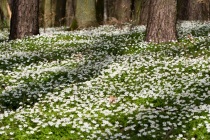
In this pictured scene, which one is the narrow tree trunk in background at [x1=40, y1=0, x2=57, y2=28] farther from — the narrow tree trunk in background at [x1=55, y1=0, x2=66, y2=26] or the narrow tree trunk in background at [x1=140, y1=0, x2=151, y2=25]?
the narrow tree trunk in background at [x1=140, y1=0, x2=151, y2=25]

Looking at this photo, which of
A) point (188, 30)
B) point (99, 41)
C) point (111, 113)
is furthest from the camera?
point (188, 30)

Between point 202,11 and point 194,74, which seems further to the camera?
point 202,11

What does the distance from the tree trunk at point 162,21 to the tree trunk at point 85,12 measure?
287 inches

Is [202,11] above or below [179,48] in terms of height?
above

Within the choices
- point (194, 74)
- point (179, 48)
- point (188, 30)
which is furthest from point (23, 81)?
point (188, 30)

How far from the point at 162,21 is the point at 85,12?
313 inches

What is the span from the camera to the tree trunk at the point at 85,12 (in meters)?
21.8

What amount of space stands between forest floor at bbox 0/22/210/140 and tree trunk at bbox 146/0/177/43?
0.58m

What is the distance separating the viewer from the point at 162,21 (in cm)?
1500

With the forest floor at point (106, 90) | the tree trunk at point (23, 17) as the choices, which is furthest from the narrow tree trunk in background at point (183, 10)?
the tree trunk at point (23, 17)

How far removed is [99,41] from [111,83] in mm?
6815

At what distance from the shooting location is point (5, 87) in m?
10.6

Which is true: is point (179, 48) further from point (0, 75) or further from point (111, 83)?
point (0, 75)

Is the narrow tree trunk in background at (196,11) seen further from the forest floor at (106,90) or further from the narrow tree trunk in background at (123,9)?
the forest floor at (106,90)
